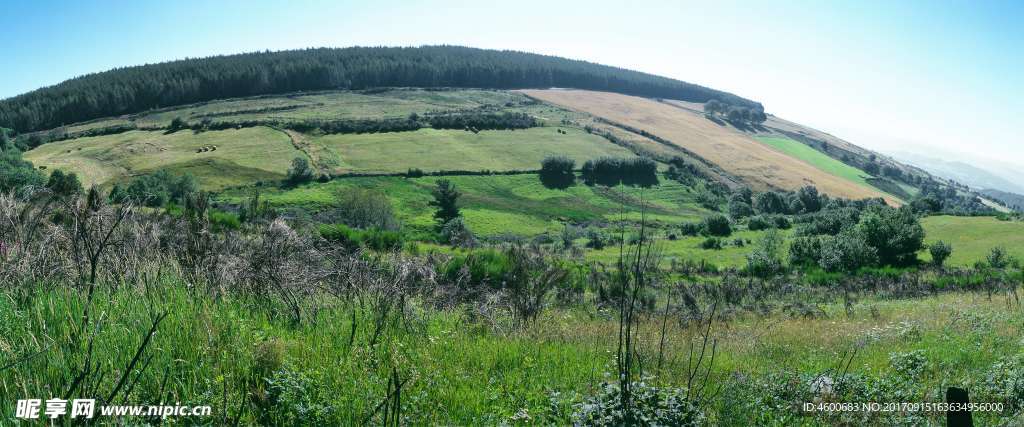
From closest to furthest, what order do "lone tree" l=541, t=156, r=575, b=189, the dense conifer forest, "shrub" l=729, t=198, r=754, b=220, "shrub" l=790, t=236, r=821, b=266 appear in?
"shrub" l=790, t=236, r=821, b=266 < "shrub" l=729, t=198, r=754, b=220 < "lone tree" l=541, t=156, r=575, b=189 < the dense conifer forest

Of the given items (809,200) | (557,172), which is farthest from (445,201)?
(809,200)

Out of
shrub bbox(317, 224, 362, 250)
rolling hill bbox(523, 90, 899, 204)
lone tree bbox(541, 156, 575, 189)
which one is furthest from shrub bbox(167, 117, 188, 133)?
shrub bbox(317, 224, 362, 250)

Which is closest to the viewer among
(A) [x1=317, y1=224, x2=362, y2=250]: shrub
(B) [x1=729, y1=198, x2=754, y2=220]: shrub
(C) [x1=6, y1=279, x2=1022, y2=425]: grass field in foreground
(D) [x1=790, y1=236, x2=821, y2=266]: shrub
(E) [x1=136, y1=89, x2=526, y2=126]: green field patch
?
(C) [x1=6, y1=279, x2=1022, y2=425]: grass field in foreground

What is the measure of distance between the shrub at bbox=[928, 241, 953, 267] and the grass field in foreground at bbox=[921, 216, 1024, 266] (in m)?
0.48

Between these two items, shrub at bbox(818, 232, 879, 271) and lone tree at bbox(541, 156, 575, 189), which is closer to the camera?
shrub at bbox(818, 232, 879, 271)

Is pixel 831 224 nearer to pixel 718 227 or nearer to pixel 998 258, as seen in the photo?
pixel 718 227

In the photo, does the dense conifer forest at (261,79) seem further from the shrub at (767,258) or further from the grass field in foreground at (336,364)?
the grass field in foreground at (336,364)

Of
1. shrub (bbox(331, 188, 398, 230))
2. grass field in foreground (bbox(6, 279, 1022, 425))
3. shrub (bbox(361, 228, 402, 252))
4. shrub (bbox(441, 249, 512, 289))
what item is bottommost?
shrub (bbox(331, 188, 398, 230))

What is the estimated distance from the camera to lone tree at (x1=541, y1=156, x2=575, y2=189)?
82438mm

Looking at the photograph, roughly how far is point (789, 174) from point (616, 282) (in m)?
101

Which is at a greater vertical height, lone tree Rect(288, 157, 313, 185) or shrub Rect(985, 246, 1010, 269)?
shrub Rect(985, 246, 1010, 269)

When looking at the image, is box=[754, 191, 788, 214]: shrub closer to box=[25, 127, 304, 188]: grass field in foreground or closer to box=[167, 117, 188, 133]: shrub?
box=[25, 127, 304, 188]: grass field in foreground

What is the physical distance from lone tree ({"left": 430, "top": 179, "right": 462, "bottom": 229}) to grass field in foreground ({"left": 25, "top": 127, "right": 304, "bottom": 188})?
2350cm

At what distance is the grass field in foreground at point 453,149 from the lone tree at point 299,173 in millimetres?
4768
